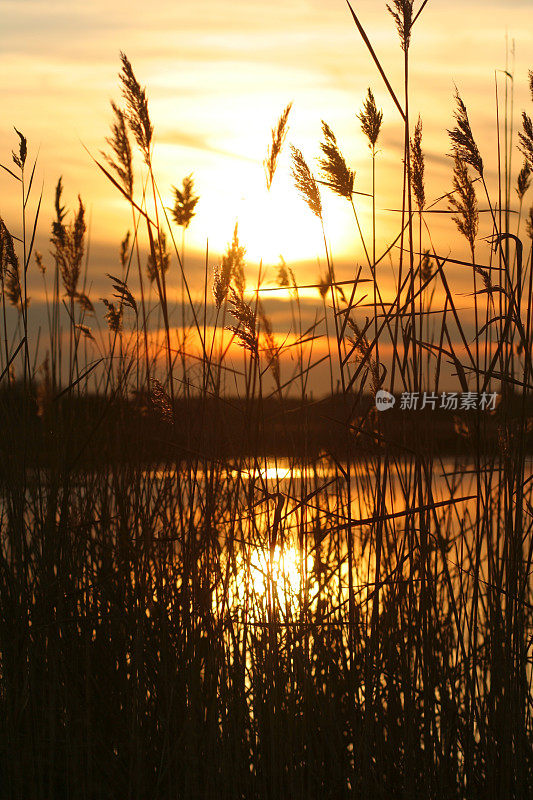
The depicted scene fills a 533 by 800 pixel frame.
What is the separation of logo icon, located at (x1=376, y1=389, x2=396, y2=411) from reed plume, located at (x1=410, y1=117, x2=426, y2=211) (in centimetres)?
40

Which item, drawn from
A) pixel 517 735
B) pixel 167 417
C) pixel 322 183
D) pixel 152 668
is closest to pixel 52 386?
pixel 167 417

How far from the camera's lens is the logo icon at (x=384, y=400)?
5.27ft

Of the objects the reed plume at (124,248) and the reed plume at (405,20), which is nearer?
the reed plume at (405,20)

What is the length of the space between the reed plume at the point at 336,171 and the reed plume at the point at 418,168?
14 cm

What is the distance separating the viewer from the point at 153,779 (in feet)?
5.79

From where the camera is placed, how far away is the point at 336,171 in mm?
1578

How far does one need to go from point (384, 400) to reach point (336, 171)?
1.57 feet

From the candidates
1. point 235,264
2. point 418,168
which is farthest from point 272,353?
point 418,168

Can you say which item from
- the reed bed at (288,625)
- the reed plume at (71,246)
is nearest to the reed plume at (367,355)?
the reed bed at (288,625)

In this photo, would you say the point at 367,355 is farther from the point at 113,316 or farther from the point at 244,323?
the point at 113,316

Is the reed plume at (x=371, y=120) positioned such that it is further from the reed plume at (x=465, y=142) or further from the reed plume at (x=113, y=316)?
the reed plume at (x=113, y=316)

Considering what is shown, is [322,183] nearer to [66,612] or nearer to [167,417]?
[167,417]

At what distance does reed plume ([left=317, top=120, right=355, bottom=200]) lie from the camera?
157cm

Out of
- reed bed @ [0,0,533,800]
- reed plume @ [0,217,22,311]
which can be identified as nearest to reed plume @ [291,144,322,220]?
reed bed @ [0,0,533,800]
